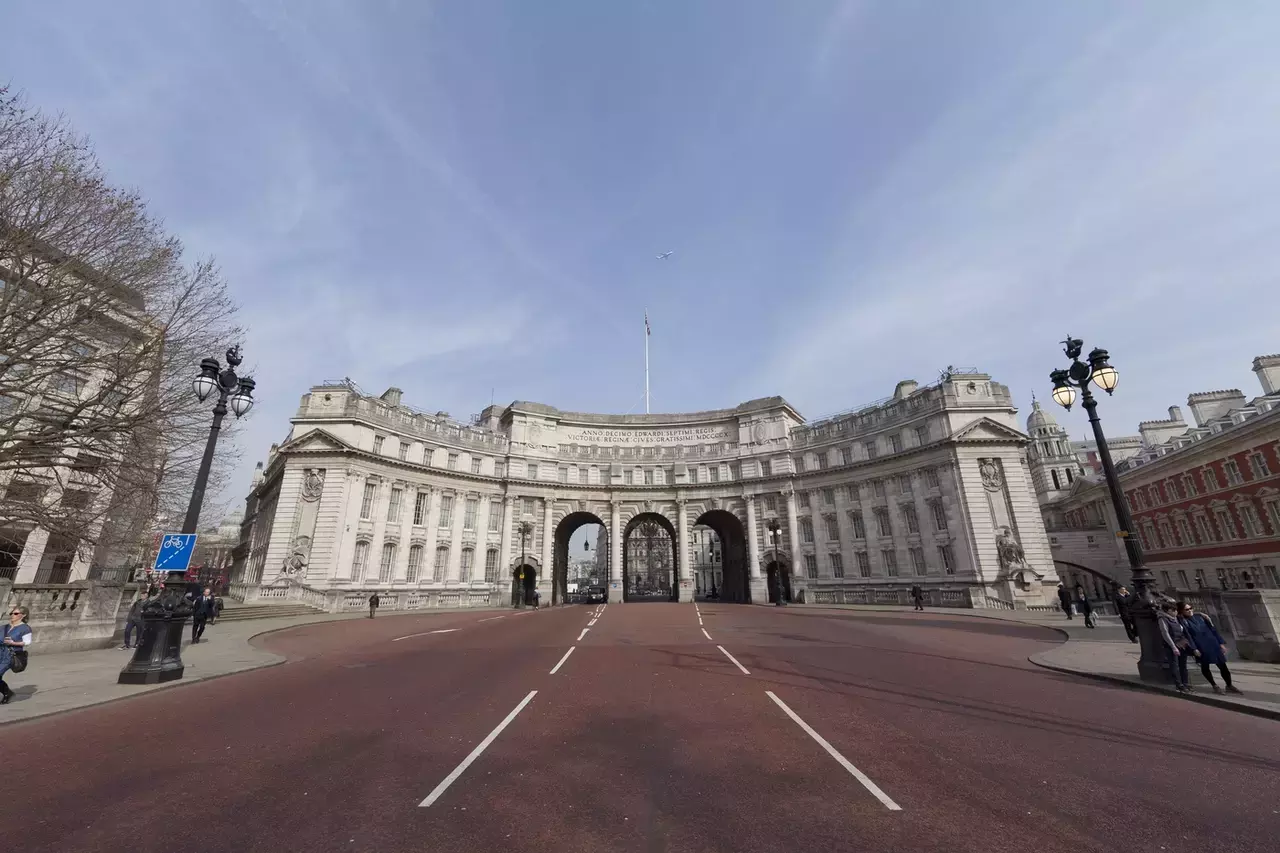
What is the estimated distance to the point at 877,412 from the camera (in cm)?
4584

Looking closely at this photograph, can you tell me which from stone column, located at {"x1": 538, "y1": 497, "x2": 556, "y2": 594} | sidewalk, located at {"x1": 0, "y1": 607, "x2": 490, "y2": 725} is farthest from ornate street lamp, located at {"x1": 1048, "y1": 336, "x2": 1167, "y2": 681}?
stone column, located at {"x1": 538, "y1": 497, "x2": 556, "y2": 594}

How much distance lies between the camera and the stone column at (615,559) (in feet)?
161

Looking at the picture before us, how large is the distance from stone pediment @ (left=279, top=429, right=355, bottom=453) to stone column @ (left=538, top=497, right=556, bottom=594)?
1803cm

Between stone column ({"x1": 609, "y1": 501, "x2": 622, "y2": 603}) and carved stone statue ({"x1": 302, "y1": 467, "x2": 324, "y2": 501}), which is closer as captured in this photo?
carved stone statue ({"x1": 302, "y1": 467, "x2": 324, "y2": 501})

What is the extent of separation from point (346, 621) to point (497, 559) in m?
18.5

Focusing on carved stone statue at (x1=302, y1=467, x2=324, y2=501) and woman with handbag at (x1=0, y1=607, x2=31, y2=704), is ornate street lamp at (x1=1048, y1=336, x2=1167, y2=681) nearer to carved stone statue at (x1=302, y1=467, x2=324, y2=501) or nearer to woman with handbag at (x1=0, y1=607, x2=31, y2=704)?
woman with handbag at (x1=0, y1=607, x2=31, y2=704)

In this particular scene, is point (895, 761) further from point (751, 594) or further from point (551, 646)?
point (751, 594)

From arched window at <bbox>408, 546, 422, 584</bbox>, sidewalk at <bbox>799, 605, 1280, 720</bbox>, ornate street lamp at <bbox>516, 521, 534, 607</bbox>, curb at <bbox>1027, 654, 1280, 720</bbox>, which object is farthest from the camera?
ornate street lamp at <bbox>516, 521, 534, 607</bbox>

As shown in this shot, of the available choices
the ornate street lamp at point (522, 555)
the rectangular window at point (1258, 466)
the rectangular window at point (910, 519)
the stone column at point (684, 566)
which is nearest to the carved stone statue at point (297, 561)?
the ornate street lamp at point (522, 555)

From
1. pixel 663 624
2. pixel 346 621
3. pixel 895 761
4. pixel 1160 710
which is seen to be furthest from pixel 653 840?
pixel 346 621

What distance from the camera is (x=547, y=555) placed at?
48250 mm

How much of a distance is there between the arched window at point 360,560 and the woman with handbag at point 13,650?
30802 millimetres

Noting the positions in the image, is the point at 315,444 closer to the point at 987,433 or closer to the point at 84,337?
the point at 84,337

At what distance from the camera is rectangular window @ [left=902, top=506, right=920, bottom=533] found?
135 feet
